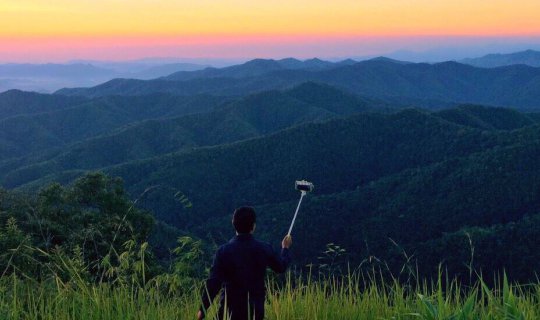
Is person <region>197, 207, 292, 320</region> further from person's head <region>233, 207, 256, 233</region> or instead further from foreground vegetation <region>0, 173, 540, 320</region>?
foreground vegetation <region>0, 173, 540, 320</region>

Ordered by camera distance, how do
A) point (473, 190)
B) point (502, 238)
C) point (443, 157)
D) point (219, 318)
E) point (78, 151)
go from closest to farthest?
point (219, 318), point (502, 238), point (473, 190), point (443, 157), point (78, 151)

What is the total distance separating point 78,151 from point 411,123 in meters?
126

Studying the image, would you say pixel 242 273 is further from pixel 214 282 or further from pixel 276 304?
pixel 276 304

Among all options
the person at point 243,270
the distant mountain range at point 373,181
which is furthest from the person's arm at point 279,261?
the distant mountain range at point 373,181

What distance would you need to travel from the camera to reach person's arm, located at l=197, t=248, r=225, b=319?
5133mm

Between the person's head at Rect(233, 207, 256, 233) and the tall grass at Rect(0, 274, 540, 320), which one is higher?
the person's head at Rect(233, 207, 256, 233)

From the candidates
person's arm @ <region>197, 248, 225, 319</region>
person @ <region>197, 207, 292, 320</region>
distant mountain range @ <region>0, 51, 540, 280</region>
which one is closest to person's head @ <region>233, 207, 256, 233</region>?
person @ <region>197, 207, 292, 320</region>

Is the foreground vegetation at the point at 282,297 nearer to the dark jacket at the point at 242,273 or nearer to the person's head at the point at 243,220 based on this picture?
the dark jacket at the point at 242,273

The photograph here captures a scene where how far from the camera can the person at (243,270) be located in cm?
523

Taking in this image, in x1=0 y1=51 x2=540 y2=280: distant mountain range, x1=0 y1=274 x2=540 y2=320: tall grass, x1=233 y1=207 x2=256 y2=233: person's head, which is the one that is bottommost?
x1=0 y1=51 x2=540 y2=280: distant mountain range

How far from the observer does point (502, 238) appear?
69.2 meters

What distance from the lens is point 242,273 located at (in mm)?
5234

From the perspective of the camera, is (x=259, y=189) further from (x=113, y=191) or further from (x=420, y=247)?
(x=113, y=191)

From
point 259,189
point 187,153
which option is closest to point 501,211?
point 259,189
